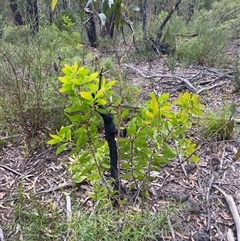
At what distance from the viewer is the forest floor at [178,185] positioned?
1.83 m

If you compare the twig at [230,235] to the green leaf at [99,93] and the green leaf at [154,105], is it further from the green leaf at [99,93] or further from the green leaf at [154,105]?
the green leaf at [99,93]

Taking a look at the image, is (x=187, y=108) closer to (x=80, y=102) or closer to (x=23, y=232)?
(x=80, y=102)

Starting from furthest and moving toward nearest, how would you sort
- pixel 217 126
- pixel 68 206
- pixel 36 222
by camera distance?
1. pixel 217 126
2. pixel 68 206
3. pixel 36 222

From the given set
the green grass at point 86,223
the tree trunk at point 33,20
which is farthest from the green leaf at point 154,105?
the tree trunk at point 33,20

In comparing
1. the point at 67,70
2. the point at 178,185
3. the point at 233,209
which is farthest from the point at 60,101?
the point at 233,209

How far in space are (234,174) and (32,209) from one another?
140 cm

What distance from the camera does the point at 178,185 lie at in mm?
2137

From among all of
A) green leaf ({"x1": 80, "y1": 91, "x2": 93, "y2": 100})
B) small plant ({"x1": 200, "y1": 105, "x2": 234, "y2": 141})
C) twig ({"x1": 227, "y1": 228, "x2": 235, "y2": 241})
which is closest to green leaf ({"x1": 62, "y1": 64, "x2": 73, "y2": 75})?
green leaf ({"x1": 80, "y1": 91, "x2": 93, "y2": 100})

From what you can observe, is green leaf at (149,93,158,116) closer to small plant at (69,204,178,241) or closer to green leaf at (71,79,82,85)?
green leaf at (71,79,82,85)

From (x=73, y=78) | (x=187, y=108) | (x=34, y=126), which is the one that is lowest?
(x=34, y=126)

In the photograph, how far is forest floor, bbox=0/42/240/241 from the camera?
1.83 meters

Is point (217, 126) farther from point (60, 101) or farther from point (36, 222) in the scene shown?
point (36, 222)

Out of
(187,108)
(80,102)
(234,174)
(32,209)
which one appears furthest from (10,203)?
(234,174)

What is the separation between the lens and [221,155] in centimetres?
246
